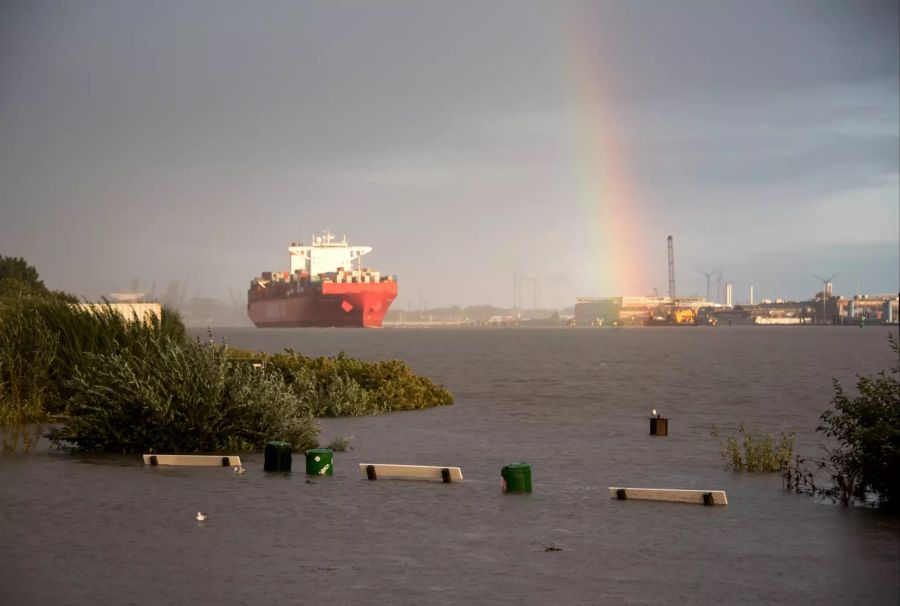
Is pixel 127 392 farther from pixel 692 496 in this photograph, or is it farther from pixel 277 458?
pixel 692 496

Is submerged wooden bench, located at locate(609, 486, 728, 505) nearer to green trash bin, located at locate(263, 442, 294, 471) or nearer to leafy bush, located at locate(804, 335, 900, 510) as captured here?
leafy bush, located at locate(804, 335, 900, 510)

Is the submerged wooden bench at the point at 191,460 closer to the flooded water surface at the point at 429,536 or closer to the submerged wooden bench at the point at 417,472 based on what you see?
the flooded water surface at the point at 429,536

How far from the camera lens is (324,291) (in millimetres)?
156375

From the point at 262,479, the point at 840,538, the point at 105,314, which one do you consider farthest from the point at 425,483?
the point at 105,314

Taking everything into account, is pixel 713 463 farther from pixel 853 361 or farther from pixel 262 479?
pixel 853 361

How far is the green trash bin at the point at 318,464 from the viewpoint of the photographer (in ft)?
57.0

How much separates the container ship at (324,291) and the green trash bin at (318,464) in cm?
13908

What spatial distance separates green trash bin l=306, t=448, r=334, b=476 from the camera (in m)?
17.4

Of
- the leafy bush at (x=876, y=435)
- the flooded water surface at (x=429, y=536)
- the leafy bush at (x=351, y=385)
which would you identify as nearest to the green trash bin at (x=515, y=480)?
the flooded water surface at (x=429, y=536)

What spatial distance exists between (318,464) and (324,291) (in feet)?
459

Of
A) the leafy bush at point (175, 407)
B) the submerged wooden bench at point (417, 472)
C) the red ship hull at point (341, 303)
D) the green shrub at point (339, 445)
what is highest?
the red ship hull at point (341, 303)

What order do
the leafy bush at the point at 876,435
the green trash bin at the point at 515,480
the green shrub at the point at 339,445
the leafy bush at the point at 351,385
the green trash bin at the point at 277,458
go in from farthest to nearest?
the leafy bush at the point at 351,385 → the green shrub at the point at 339,445 → the green trash bin at the point at 277,458 → the green trash bin at the point at 515,480 → the leafy bush at the point at 876,435

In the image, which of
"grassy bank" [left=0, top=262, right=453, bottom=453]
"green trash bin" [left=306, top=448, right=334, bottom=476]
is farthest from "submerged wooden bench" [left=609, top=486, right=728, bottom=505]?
"grassy bank" [left=0, top=262, right=453, bottom=453]

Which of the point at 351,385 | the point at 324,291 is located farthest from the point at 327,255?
the point at 351,385
